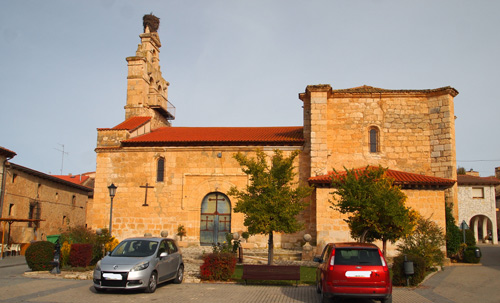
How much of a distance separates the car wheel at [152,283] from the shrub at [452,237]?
15437mm

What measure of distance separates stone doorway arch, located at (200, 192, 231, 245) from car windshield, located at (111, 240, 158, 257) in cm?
1183

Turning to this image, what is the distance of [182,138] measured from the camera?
25.4 meters

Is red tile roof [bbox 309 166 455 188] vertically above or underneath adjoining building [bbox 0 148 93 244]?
above

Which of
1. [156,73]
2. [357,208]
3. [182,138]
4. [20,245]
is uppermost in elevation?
[156,73]

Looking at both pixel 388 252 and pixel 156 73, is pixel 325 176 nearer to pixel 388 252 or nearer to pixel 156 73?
pixel 388 252

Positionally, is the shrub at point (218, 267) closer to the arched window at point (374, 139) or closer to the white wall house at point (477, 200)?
the arched window at point (374, 139)

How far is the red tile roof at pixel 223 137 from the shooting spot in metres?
24.4

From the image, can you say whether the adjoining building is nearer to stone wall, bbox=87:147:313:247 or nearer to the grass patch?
stone wall, bbox=87:147:313:247

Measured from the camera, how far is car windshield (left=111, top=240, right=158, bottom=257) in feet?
38.8

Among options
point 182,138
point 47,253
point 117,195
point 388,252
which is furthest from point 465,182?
point 47,253

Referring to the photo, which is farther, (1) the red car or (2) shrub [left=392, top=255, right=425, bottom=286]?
(2) shrub [left=392, top=255, right=425, bottom=286]

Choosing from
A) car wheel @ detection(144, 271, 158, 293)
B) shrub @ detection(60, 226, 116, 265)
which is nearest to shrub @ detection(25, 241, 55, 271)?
shrub @ detection(60, 226, 116, 265)

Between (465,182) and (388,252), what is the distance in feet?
87.4

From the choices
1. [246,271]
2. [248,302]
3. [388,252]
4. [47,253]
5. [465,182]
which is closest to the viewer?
[248,302]
